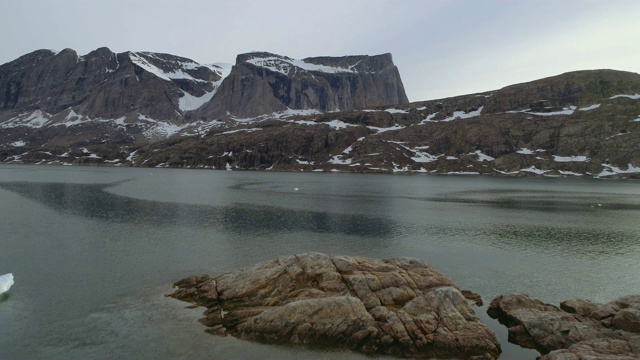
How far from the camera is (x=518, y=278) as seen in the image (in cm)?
4244

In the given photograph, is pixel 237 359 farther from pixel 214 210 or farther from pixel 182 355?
pixel 214 210

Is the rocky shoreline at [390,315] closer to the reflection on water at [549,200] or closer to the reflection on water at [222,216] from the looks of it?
the reflection on water at [222,216]

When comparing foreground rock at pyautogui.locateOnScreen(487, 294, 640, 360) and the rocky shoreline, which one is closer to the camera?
foreground rock at pyautogui.locateOnScreen(487, 294, 640, 360)

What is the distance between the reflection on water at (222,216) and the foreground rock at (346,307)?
92.5ft

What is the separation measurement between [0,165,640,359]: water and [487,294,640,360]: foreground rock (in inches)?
60.7

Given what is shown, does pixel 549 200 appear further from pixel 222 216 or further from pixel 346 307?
pixel 346 307

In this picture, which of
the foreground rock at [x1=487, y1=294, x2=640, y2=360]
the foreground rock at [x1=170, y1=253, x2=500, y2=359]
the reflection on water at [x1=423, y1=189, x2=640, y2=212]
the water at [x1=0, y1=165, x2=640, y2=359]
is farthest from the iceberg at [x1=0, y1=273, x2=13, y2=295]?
the reflection on water at [x1=423, y1=189, x2=640, y2=212]

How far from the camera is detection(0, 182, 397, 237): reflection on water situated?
2638 inches

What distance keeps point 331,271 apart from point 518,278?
22836 mm

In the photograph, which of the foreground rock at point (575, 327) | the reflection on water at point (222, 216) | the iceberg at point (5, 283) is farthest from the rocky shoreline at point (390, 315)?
the reflection on water at point (222, 216)

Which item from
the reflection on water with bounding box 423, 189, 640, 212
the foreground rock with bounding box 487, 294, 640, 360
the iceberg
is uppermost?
the iceberg

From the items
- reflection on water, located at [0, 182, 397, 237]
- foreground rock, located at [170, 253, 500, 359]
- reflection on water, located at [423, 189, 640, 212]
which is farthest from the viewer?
reflection on water, located at [423, 189, 640, 212]

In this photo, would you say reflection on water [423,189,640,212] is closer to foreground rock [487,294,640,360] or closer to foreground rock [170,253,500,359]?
foreground rock [487,294,640,360]

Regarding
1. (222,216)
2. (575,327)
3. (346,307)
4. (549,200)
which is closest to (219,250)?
(222,216)
